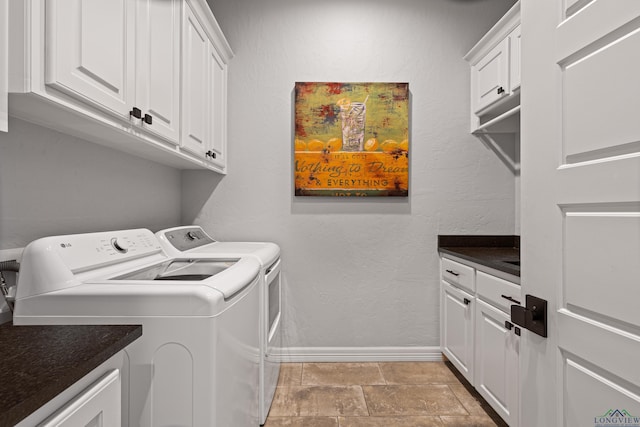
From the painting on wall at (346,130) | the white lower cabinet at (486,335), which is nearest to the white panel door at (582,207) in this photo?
the white lower cabinet at (486,335)

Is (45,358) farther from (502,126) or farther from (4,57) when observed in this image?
(502,126)

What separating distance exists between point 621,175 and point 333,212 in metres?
2.02

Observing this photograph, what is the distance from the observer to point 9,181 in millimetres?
1176

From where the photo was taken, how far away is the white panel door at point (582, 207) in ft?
2.11

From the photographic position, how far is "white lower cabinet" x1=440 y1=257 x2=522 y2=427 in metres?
1.63

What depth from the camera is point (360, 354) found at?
2.59 metres

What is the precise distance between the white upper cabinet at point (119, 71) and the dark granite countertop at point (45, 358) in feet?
1.92

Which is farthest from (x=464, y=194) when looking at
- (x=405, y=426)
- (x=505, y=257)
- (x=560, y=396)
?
(x=560, y=396)

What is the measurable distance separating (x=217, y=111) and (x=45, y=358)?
1946 millimetres

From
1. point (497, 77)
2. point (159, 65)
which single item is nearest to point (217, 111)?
point (159, 65)

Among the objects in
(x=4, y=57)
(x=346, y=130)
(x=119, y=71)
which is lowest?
(x=4, y=57)

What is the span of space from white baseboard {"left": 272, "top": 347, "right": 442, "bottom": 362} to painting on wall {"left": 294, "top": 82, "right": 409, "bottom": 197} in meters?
1.17

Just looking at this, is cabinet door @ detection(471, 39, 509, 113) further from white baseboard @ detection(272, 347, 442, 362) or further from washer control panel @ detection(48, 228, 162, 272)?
washer control panel @ detection(48, 228, 162, 272)

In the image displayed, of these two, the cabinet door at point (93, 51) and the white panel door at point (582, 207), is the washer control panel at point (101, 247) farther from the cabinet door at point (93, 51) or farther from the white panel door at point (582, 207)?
the white panel door at point (582, 207)
